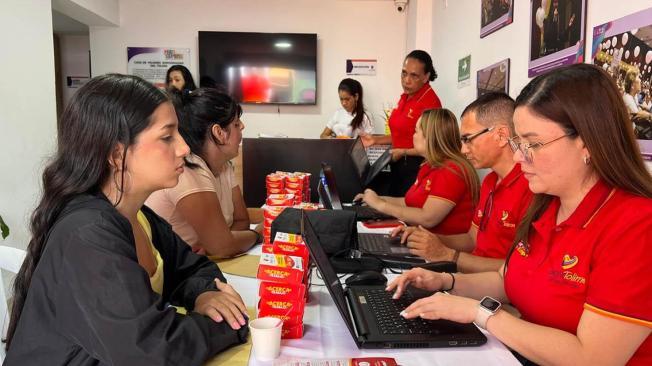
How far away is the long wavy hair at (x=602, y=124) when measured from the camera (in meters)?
0.97

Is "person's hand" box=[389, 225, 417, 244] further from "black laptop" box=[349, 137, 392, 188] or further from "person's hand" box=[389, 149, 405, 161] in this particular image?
"person's hand" box=[389, 149, 405, 161]

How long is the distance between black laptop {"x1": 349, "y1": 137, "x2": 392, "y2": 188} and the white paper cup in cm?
216

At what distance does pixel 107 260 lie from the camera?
2.73 feet

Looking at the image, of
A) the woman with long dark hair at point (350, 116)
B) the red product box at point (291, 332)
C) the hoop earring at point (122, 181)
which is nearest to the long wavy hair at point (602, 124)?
the red product box at point (291, 332)

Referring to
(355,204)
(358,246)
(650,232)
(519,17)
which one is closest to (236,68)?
(355,204)

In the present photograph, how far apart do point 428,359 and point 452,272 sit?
556 mm

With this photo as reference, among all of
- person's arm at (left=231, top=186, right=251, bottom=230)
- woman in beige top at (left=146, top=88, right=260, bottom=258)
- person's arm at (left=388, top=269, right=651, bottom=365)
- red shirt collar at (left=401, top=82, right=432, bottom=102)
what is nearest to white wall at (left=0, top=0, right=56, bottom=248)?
person's arm at (left=231, top=186, right=251, bottom=230)

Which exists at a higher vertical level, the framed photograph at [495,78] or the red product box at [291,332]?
the framed photograph at [495,78]

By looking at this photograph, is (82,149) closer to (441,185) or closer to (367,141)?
(441,185)

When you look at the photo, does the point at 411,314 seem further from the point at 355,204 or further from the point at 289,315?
the point at 355,204

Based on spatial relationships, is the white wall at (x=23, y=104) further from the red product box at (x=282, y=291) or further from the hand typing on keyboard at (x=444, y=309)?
the hand typing on keyboard at (x=444, y=309)

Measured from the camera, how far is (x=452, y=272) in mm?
1474

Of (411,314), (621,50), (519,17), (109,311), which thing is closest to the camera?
(109,311)

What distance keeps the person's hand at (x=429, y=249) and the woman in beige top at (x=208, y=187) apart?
0.61 metres
